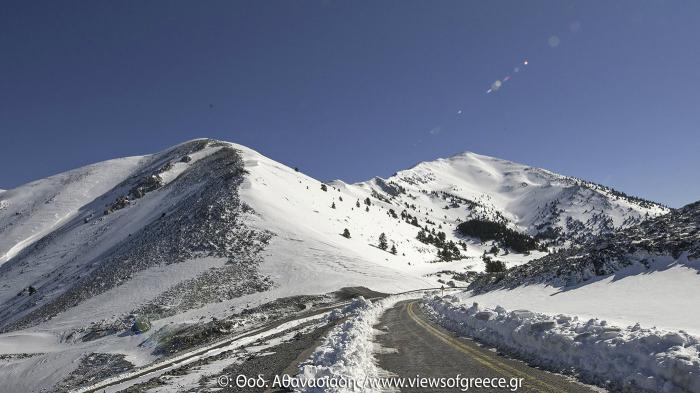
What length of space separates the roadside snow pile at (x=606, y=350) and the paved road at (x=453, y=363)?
25.5 inches

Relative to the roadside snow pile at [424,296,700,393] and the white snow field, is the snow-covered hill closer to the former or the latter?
the white snow field

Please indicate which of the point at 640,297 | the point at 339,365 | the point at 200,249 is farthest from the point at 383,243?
the point at 339,365

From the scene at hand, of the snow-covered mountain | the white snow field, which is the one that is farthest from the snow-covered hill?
the white snow field

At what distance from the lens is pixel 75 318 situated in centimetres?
4488

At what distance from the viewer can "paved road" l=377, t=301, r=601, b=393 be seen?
28.2 feet

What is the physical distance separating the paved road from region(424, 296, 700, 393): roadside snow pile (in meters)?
0.65

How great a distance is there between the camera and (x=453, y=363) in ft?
36.8

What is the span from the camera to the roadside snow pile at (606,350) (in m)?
7.41

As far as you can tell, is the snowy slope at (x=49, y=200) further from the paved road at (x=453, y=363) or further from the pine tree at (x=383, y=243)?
the paved road at (x=453, y=363)

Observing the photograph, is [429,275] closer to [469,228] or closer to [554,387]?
[554,387]

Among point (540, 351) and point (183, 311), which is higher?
point (540, 351)

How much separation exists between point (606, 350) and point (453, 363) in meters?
3.56

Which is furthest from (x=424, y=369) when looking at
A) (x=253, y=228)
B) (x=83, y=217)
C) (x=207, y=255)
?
(x=83, y=217)

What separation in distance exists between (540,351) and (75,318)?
48023mm
